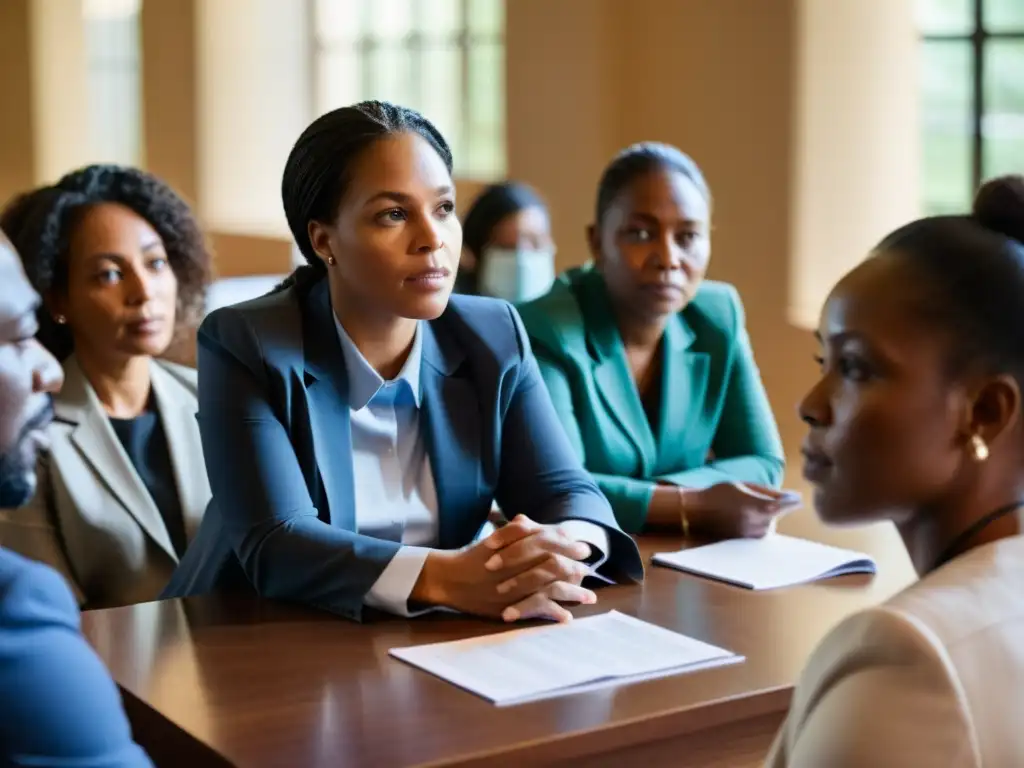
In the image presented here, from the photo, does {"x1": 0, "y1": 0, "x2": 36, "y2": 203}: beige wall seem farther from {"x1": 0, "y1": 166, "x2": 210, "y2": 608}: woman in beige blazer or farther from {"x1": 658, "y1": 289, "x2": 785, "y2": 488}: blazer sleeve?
{"x1": 658, "y1": 289, "x2": 785, "y2": 488}: blazer sleeve

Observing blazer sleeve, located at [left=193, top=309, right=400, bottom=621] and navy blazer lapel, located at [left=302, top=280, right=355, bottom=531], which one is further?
navy blazer lapel, located at [left=302, top=280, right=355, bottom=531]

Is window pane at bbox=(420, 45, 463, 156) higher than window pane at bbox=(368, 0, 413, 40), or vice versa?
window pane at bbox=(368, 0, 413, 40)

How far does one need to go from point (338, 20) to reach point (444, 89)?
1.25 metres

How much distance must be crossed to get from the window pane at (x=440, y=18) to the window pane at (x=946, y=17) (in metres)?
2.85

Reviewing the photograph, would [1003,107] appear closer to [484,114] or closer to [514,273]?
[514,273]

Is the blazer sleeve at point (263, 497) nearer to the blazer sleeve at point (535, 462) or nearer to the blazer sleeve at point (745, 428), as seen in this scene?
the blazer sleeve at point (535, 462)

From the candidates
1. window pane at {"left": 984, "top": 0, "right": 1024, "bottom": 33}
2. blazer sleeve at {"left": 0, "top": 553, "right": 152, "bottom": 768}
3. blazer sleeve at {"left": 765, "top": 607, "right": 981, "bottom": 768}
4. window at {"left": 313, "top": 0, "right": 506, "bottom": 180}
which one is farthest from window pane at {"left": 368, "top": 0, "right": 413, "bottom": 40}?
blazer sleeve at {"left": 765, "top": 607, "right": 981, "bottom": 768}

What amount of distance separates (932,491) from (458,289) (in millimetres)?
3143

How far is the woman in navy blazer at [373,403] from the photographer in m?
2.32

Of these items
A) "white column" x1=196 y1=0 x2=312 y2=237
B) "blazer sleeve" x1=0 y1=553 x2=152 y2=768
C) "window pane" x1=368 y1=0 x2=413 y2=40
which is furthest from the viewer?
"white column" x1=196 y1=0 x2=312 y2=237

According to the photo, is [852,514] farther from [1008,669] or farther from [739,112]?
[739,112]

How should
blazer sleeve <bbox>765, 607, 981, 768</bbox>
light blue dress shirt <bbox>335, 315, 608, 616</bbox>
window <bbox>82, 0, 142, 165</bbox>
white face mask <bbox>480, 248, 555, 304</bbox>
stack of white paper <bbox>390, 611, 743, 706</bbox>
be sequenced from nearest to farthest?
blazer sleeve <bbox>765, 607, 981, 768</bbox> < stack of white paper <bbox>390, 611, 743, 706</bbox> < light blue dress shirt <bbox>335, 315, 608, 616</bbox> < white face mask <bbox>480, 248, 555, 304</bbox> < window <bbox>82, 0, 142, 165</bbox>

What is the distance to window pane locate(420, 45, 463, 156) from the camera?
23.0ft

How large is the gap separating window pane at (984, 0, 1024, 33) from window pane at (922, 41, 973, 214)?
0.32ft
